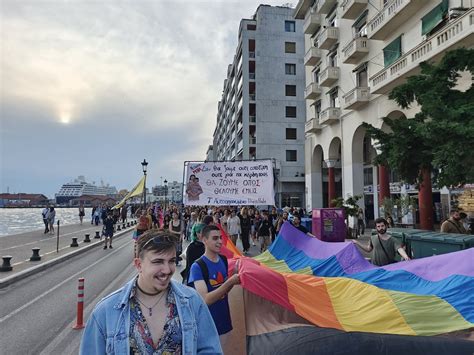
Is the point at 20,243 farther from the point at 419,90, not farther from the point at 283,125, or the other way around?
the point at 283,125

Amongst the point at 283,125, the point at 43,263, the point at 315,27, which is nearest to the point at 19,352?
the point at 43,263

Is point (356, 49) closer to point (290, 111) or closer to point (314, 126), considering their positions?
point (314, 126)

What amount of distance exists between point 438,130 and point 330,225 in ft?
34.1

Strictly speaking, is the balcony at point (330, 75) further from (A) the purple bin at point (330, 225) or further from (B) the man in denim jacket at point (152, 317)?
(B) the man in denim jacket at point (152, 317)

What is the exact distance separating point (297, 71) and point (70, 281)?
150 feet

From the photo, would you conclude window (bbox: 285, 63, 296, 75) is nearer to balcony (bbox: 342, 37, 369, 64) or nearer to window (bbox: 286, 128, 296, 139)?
window (bbox: 286, 128, 296, 139)

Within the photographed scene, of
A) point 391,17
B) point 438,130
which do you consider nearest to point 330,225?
point 438,130

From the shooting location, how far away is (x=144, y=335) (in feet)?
5.95

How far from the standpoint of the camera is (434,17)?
16.9 m

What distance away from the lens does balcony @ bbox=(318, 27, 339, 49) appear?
89.4ft

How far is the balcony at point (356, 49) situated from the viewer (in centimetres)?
2284

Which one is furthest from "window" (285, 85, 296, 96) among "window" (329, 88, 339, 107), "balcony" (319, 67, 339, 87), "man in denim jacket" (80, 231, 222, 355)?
"man in denim jacket" (80, 231, 222, 355)

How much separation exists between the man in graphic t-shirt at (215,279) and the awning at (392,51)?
20.3 m

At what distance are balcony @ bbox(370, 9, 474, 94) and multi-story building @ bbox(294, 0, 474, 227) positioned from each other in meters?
0.03
